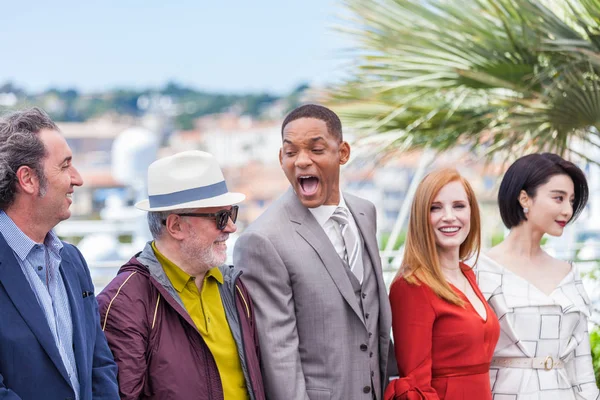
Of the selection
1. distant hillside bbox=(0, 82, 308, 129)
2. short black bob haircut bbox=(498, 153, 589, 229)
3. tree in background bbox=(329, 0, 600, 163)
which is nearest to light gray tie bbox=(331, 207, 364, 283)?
short black bob haircut bbox=(498, 153, 589, 229)

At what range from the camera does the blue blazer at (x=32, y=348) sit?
2.28 metres

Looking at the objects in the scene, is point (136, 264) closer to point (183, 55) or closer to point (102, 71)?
point (183, 55)

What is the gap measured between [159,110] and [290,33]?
50.3 metres

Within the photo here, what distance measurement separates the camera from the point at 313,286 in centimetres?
302

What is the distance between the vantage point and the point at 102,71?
5241 inches

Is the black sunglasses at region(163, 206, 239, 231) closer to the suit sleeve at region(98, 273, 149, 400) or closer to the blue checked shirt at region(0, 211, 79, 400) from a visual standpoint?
the suit sleeve at region(98, 273, 149, 400)

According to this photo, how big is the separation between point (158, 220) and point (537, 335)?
1626 millimetres

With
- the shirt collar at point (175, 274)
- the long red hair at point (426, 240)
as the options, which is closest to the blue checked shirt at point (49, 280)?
the shirt collar at point (175, 274)

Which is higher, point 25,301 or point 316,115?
point 316,115

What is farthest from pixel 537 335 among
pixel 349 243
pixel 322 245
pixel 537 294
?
pixel 322 245

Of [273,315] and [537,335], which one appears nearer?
[273,315]

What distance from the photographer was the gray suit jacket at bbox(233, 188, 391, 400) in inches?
116

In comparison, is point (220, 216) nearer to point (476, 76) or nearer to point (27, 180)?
point (27, 180)

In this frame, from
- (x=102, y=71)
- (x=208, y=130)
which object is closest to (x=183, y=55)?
(x=102, y=71)
